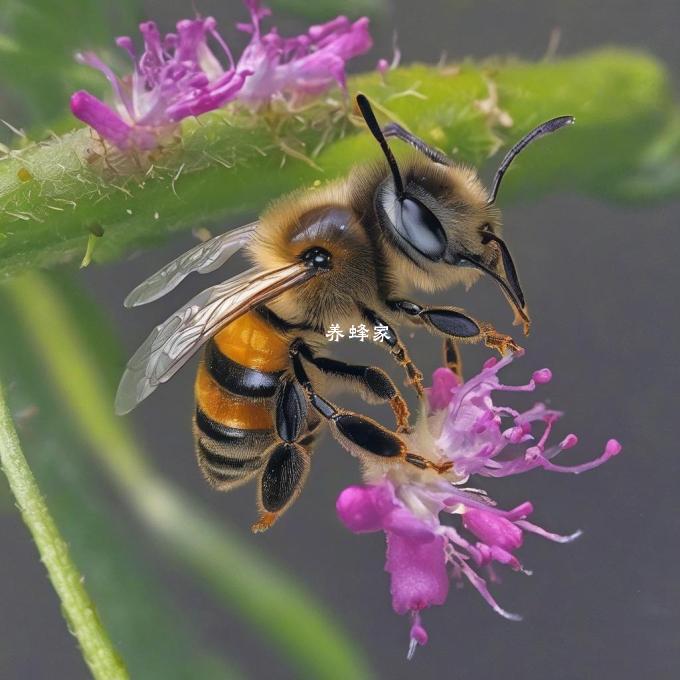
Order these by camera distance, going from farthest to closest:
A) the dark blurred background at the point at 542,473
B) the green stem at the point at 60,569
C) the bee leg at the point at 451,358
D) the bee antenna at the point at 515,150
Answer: the dark blurred background at the point at 542,473
the bee leg at the point at 451,358
the bee antenna at the point at 515,150
the green stem at the point at 60,569

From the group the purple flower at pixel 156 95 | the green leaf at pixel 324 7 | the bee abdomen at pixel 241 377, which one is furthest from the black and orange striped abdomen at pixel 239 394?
the green leaf at pixel 324 7

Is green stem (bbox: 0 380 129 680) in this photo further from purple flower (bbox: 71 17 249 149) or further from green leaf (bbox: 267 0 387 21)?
green leaf (bbox: 267 0 387 21)

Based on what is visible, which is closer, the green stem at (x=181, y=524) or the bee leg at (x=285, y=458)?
the bee leg at (x=285, y=458)

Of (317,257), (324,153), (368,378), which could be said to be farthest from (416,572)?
(324,153)

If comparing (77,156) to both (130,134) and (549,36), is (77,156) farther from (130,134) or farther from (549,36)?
(549,36)

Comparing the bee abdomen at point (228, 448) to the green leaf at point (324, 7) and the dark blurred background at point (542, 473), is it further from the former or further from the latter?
the green leaf at point (324, 7)

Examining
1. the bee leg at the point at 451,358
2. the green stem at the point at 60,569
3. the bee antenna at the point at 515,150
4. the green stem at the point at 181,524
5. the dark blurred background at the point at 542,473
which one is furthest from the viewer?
the green stem at the point at 181,524

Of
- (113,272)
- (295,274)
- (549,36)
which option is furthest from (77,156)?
(549,36)
